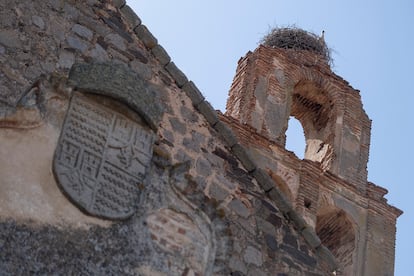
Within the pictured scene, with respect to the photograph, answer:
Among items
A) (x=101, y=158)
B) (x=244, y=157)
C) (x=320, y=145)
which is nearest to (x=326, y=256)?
(x=244, y=157)

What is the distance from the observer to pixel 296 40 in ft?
63.8

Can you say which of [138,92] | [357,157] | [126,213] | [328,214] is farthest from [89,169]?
[357,157]

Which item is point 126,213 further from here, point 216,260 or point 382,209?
point 382,209

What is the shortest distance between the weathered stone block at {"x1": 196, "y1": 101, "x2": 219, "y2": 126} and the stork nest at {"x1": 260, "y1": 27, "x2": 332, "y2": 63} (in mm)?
11038

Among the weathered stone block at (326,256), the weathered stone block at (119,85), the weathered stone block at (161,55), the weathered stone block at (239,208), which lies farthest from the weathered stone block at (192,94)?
the weathered stone block at (326,256)

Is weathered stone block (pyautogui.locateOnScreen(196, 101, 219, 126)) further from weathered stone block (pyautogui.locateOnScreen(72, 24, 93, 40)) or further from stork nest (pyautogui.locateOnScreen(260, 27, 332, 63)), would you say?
stork nest (pyautogui.locateOnScreen(260, 27, 332, 63))

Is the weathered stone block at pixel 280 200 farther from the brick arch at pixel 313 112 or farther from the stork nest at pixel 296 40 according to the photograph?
the stork nest at pixel 296 40

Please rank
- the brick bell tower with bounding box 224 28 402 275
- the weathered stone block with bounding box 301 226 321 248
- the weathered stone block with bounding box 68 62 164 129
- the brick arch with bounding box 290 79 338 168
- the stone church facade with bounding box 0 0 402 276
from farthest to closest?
the brick arch with bounding box 290 79 338 168 → the brick bell tower with bounding box 224 28 402 275 → the weathered stone block with bounding box 301 226 321 248 → the weathered stone block with bounding box 68 62 164 129 → the stone church facade with bounding box 0 0 402 276

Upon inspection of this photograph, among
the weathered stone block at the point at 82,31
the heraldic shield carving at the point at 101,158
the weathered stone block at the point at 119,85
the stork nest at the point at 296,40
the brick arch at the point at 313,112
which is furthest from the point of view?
the stork nest at the point at 296,40

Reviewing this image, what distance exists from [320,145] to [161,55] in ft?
30.2

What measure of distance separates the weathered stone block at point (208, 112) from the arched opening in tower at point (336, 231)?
7743 millimetres

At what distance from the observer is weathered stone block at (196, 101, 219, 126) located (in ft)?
26.6

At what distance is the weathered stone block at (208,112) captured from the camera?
8.11 meters

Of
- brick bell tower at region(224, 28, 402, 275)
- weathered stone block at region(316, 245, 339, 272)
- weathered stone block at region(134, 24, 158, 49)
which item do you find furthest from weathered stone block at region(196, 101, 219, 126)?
brick bell tower at region(224, 28, 402, 275)
